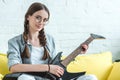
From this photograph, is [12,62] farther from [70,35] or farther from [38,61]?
[70,35]

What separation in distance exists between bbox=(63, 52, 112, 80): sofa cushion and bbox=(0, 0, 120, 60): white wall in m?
0.29

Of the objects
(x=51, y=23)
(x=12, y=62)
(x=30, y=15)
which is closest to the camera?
(x=12, y=62)

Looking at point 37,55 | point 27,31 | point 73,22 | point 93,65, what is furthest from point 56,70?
point 73,22

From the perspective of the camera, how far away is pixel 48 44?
6.61 feet

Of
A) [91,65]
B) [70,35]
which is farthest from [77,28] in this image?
[91,65]

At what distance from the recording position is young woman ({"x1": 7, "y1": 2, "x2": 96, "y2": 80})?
177 centimetres

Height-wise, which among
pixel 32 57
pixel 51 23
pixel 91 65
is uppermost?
pixel 51 23

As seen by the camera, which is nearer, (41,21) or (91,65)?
(41,21)

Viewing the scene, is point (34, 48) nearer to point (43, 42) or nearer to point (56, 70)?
point (43, 42)

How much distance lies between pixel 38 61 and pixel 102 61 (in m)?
0.58

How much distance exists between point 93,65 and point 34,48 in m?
0.53

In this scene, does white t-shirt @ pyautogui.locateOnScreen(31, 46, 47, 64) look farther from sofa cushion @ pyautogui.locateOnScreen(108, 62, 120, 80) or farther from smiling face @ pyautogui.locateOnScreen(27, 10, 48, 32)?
sofa cushion @ pyautogui.locateOnScreen(108, 62, 120, 80)

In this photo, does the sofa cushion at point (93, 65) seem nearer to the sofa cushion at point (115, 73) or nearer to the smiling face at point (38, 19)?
the sofa cushion at point (115, 73)

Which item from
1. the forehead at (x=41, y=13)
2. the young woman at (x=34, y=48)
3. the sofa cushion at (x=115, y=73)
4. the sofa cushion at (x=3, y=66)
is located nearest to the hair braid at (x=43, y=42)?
the young woman at (x=34, y=48)
